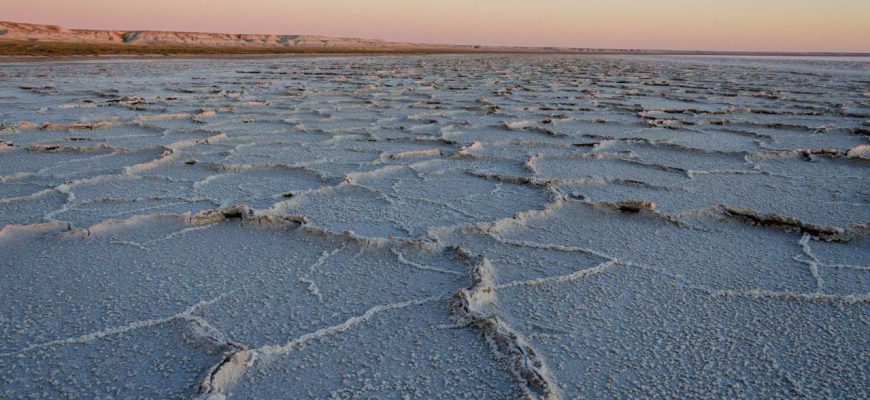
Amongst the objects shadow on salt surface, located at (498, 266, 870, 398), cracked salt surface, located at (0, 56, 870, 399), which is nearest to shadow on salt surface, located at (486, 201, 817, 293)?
cracked salt surface, located at (0, 56, 870, 399)

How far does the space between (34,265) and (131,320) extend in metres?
0.49

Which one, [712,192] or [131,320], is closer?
[131,320]

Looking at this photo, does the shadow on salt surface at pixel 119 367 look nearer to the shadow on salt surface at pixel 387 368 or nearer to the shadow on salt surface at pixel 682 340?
the shadow on salt surface at pixel 387 368

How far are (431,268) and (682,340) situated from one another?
2.02 feet

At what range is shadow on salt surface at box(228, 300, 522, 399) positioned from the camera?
3.39 feet

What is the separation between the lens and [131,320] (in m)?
1.26

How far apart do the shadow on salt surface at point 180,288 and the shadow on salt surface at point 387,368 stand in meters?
0.02

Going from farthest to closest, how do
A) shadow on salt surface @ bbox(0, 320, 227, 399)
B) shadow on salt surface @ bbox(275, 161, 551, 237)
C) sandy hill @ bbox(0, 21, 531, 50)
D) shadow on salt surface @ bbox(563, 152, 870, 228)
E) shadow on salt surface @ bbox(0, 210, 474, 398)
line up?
1. sandy hill @ bbox(0, 21, 531, 50)
2. shadow on salt surface @ bbox(563, 152, 870, 228)
3. shadow on salt surface @ bbox(275, 161, 551, 237)
4. shadow on salt surface @ bbox(0, 210, 474, 398)
5. shadow on salt surface @ bbox(0, 320, 227, 399)

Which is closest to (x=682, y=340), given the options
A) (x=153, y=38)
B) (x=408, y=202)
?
(x=408, y=202)

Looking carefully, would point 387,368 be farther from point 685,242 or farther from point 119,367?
point 685,242

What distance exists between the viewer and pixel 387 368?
1.11 meters

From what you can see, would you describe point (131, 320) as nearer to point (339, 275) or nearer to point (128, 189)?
point (339, 275)

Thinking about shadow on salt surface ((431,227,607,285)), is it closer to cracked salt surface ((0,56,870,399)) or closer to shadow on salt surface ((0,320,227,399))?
cracked salt surface ((0,56,870,399))

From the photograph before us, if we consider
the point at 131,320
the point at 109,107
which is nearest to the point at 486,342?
the point at 131,320
